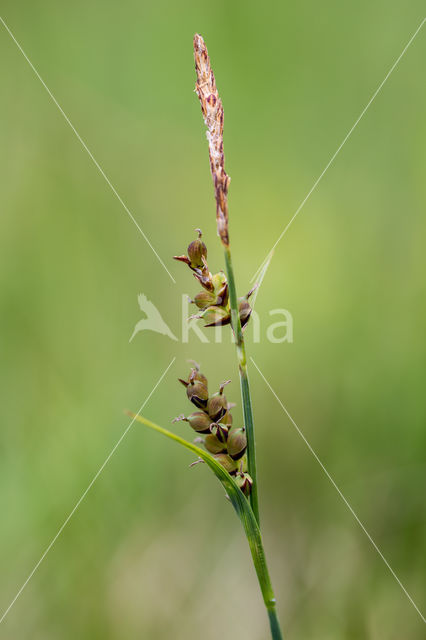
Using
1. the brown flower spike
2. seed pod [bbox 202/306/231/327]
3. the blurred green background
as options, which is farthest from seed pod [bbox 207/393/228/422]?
the blurred green background

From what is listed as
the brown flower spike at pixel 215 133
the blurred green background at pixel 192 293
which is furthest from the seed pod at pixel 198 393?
the blurred green background at pixel 192 293

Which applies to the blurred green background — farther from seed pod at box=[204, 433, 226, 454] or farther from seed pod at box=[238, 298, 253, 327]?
seed pod at box=[238, 298, 253, 327]

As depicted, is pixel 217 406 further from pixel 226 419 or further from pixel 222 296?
pixel 222 296

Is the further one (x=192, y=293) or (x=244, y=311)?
(x=192, y=293)

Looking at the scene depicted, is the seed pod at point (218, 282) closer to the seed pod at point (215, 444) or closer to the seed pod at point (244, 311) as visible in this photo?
the seed pod at point (244, 311)

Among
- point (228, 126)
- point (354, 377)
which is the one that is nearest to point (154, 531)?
point (354, 377)

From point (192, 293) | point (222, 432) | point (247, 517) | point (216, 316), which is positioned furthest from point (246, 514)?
point (192, 293)

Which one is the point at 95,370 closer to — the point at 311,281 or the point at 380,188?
the point at 311,281
